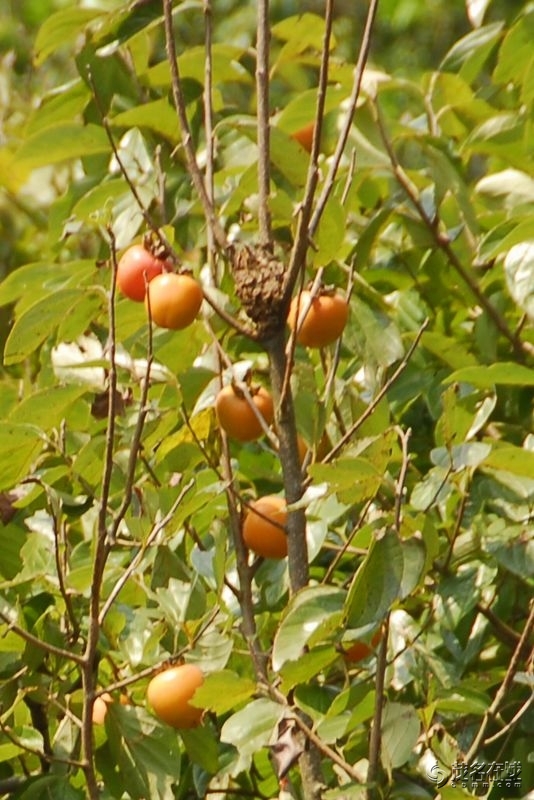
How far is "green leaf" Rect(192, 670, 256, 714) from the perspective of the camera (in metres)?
1.08

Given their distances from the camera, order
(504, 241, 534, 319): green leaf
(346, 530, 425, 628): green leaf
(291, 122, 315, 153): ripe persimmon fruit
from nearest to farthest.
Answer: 1. (346, 530, 425, 628): green leaf
2. (504, 241, 534, 319): green leaf
3. (291, 122, 315, 153): ripe persimmon fruit

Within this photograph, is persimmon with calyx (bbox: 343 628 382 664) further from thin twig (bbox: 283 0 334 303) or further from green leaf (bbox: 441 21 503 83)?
green leaf (bbox: 441 21 503 83)

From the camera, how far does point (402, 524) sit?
3.48 ft

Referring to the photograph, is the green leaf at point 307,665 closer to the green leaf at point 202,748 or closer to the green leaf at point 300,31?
the green leaf at point 202,748

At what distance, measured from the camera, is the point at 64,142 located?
1.47 m

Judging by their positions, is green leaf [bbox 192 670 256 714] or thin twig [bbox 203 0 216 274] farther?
thin twig [bbox 203 0 216 274]

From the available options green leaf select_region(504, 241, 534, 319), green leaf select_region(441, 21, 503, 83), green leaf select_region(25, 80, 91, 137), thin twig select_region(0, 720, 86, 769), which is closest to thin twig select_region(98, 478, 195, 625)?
thin twig select_region(0, 720, 86, 769)

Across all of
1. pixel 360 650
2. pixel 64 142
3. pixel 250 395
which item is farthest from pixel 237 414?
pixel 64 142

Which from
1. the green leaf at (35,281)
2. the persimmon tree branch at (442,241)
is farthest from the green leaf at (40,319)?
the persimmon tree branch at (442,241)

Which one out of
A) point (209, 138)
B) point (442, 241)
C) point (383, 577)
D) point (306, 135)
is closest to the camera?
point (383, 577)

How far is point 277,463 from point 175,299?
1.23ft

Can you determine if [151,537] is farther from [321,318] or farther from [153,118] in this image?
[153,118]

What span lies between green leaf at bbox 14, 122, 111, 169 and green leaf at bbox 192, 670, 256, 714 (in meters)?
0.62

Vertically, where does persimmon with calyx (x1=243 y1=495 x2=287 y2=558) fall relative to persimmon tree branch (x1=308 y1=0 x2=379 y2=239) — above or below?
below
